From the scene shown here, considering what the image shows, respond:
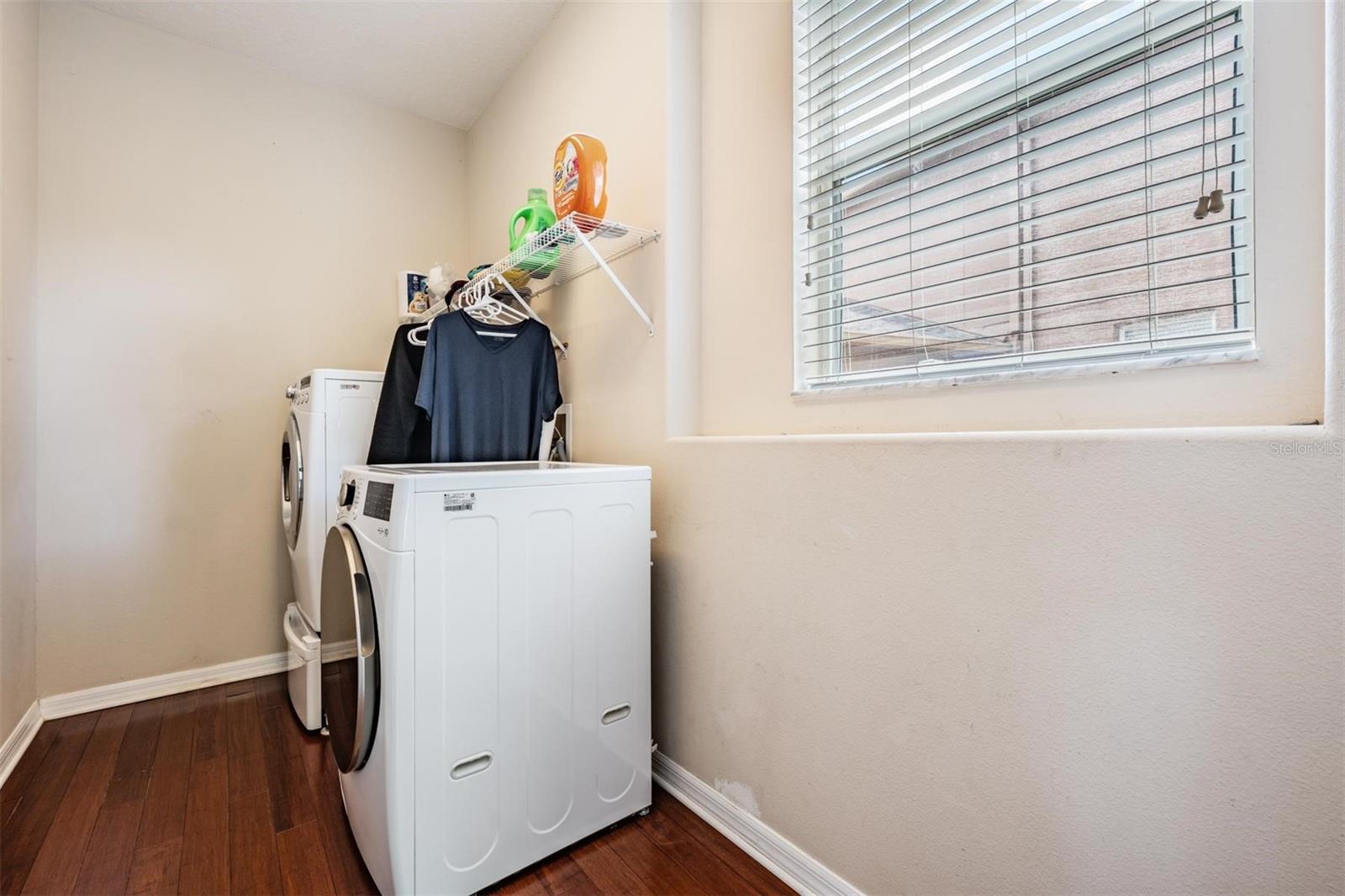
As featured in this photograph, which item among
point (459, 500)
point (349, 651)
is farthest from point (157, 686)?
point (459, 500)

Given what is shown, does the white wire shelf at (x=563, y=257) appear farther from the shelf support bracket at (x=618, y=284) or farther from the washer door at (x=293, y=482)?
the washer door at (x=293, y=482)

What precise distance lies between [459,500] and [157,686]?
218 centimetres

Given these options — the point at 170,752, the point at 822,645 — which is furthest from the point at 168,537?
the point at 822,645

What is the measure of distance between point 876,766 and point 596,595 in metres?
0.74

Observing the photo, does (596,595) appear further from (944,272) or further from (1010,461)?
(944,272)

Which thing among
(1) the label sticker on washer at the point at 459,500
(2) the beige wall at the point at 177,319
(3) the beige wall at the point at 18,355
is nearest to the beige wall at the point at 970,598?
(1) the label sticker on washer at the point at 459,500

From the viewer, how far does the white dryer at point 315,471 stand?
7.00 feet

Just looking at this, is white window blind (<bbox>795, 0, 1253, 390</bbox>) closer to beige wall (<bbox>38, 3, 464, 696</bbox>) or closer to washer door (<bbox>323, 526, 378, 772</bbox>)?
washer door (<bbox>323, 526, 378, 772</bbox>)

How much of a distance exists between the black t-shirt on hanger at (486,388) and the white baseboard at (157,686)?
163 cm

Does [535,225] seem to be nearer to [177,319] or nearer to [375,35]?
[375,35]

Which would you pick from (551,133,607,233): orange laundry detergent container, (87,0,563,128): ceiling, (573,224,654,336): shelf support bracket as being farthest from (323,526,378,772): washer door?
(87,0,563,128): ceiling

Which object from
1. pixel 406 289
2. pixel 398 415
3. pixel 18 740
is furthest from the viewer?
pixel 406 289

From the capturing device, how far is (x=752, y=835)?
1484 millimetres

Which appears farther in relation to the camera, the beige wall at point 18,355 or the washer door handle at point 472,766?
the beige wall at point 18,355
